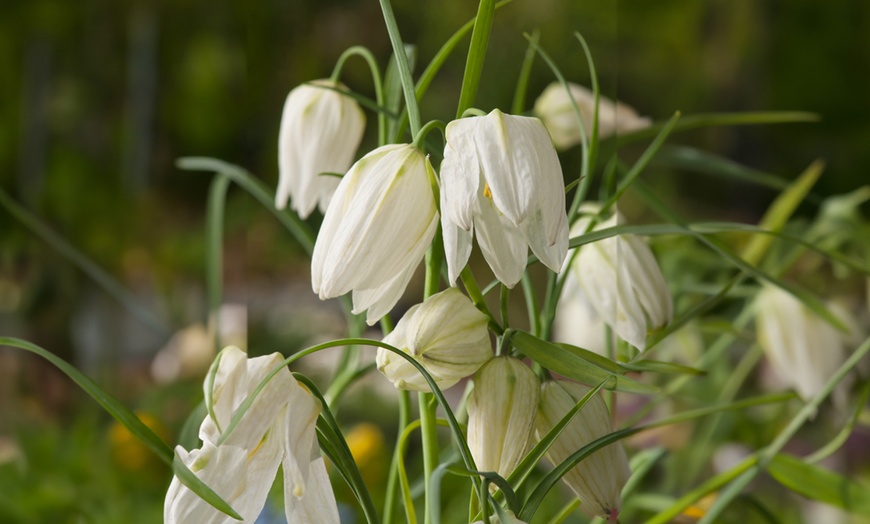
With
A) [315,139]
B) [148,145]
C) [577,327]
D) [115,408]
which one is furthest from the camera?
[148,145]

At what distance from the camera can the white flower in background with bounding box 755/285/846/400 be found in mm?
544

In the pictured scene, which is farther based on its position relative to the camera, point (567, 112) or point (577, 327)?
point (577, 327)

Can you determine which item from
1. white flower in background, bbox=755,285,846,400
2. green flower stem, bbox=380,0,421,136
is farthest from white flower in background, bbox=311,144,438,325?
white flower in background, bbox=755,285,846,400

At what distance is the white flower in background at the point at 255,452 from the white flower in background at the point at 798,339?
35 centimetres

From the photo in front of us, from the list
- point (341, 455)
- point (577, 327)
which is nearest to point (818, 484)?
point (577, 327)

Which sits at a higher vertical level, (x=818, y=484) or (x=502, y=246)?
(x=502, y=246)

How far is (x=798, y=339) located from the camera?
550mm

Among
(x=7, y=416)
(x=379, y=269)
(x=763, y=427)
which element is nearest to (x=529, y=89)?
(x=379, y=269)

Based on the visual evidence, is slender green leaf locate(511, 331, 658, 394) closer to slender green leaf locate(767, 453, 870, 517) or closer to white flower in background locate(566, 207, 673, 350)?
white flower in background locate(566, 207, 673, 350)

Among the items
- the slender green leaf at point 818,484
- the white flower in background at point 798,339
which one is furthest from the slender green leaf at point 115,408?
the white flower in background at point 798,339

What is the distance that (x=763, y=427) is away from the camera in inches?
27.3

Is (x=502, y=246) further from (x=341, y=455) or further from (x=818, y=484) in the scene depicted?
(x=818, y=484)

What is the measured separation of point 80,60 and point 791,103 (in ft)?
2.22

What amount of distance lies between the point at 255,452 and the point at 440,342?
6 centimetres
